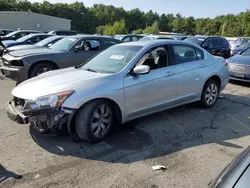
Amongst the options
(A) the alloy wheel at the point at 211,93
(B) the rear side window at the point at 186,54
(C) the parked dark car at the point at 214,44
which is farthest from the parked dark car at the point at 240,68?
(C) the parked dark car at the point at 214,44

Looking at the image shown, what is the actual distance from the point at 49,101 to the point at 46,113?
6.8 inches

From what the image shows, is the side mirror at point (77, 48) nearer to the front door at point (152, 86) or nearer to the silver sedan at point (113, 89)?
the silver sedan at point (113, 89)

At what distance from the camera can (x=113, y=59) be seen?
4691mm

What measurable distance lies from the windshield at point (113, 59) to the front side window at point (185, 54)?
34.6 inches

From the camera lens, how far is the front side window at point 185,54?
16.8 feet

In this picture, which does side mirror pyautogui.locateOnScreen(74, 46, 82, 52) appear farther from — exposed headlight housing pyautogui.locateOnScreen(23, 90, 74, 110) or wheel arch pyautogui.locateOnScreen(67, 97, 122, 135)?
exposed headlight housing pyautogui.locateOnScreen(23, 90, 74, 110)

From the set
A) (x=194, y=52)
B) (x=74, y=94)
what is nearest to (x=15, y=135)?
(x=74, y=94)

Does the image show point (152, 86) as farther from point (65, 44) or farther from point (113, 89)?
point (65, 44)

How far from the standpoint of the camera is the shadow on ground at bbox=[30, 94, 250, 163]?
146 inches

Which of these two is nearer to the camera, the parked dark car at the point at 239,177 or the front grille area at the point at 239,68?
the parked dark car at the point at 239,177

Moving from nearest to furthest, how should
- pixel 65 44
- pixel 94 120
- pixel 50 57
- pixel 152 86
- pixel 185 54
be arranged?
1. pixel 94 120
2. pixel 152 86
3. pixel 185 54
4. pixel 50 57
5. pixel 65 44

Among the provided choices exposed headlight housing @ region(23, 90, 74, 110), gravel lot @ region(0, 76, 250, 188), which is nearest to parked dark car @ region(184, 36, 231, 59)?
gravel lot @ region(0, 76, 250, 188)

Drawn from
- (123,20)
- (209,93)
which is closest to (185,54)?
(209,93)

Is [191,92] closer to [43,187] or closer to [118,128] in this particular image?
[118,128]
